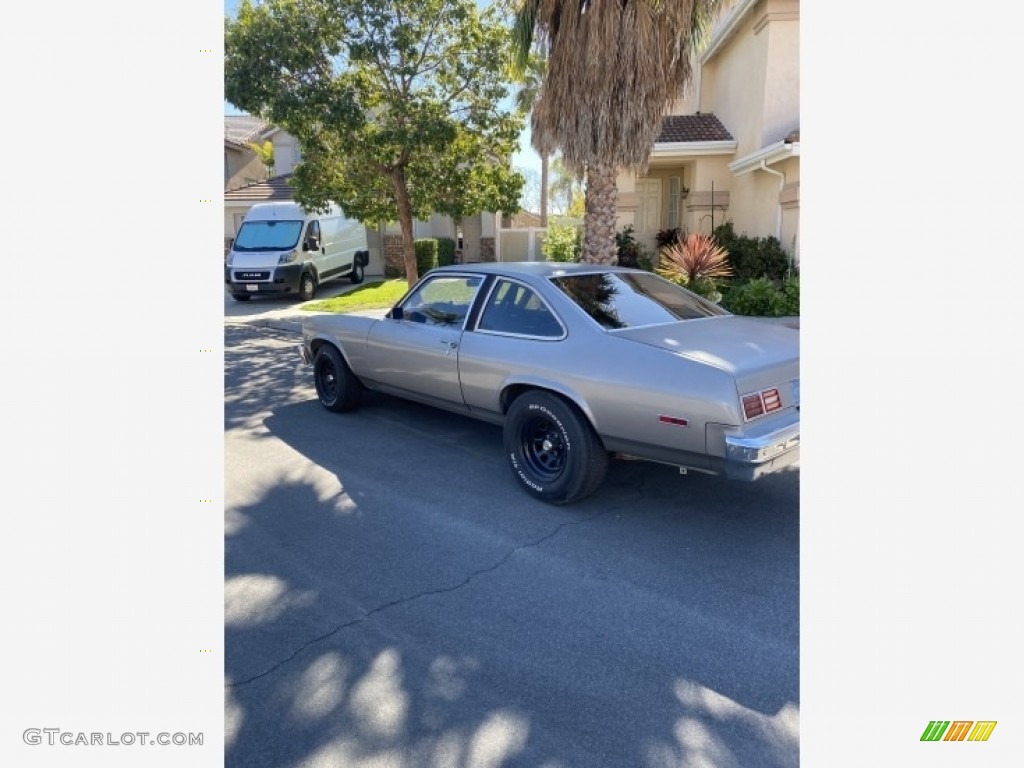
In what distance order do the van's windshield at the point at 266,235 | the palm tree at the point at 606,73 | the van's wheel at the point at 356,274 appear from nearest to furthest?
the palm tree at the point at 606,73 → the van's windshield at the point at 266,235 → the van's wheel at the point at 356,274

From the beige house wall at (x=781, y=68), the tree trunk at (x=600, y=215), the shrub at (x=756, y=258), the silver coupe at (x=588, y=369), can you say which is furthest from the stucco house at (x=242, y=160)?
the silver coupe at (x=588, y=369)

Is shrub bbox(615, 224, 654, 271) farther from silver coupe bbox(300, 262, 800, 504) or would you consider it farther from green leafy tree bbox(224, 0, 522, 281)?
silver coupe bbox(300, 262, 800, 504)

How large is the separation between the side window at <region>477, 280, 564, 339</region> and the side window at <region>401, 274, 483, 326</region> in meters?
0.23

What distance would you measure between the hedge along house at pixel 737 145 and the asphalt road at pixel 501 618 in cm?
901

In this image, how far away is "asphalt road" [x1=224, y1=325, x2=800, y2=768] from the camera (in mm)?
2312

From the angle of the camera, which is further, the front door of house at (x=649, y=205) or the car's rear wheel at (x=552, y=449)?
the front door of house at (x=649, y=205)

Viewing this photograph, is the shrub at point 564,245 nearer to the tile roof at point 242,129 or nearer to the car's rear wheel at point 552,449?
the car's rear wheel at point 552,449

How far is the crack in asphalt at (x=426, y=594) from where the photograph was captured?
106 inches

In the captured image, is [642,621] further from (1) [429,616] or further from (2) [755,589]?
(1) [429,616]

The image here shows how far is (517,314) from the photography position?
455 centimetres

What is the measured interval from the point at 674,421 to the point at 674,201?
47.7ft

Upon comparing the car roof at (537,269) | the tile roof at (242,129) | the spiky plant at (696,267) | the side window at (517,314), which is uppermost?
the tile roof at (242,129)

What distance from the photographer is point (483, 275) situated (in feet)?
16.0

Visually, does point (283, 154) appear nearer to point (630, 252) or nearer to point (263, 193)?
point (263, 193)
